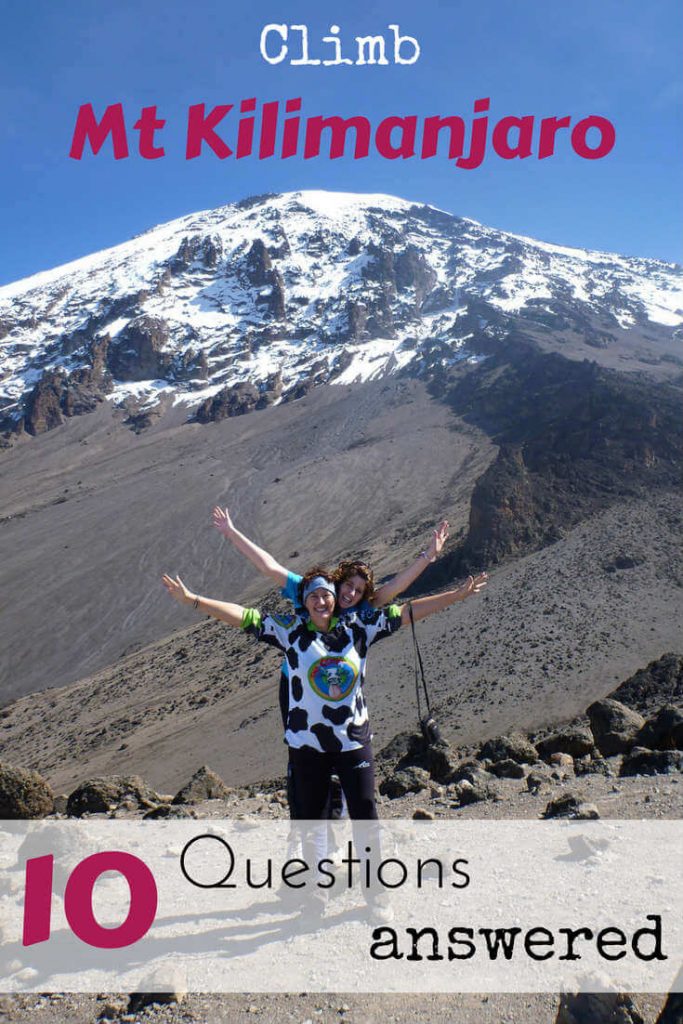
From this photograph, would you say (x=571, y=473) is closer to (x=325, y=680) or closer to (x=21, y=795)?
(x=21, y=795)

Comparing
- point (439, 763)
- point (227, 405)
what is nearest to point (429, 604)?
point (439, 763)

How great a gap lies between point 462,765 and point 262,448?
5622 cm

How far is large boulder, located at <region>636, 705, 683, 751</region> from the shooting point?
17.9ft

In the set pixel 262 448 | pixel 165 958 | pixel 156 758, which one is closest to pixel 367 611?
pixel 165 958

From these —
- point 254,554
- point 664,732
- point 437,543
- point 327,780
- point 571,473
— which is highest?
point 571,473

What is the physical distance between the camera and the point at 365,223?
138750 mm

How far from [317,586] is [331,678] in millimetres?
382

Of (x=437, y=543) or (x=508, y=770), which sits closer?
(x=437, y=543)

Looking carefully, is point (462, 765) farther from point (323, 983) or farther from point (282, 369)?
point (282, 369)

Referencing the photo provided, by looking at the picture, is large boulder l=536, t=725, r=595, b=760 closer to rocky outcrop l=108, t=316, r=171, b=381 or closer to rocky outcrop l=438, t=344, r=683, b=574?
rocky outcrop l=438, t=344, r=683, b=574

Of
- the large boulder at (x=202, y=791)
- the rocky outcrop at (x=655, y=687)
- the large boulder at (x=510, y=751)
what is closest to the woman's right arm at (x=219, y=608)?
the large boulder at (x=202, y=791)

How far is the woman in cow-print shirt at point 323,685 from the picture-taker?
9.80 feet

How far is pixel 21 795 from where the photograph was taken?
16.7 ft

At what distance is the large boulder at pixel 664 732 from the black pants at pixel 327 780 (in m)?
3.22
